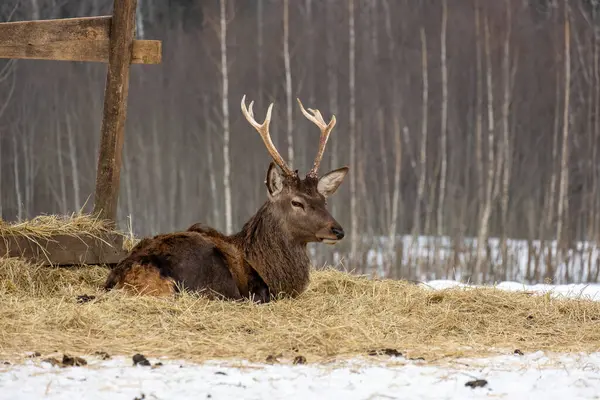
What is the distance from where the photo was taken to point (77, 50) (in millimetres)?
7754

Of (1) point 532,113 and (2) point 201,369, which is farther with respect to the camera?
(1) point 532,113

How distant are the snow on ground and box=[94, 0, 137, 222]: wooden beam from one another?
3319 millimetres

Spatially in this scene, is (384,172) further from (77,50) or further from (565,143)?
(77,50)

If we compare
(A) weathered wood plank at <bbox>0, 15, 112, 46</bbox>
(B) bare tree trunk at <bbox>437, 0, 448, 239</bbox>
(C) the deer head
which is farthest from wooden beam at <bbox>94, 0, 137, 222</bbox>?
(B) bare tree trunk at <bbox>437, 0, 448, 239</bbox>

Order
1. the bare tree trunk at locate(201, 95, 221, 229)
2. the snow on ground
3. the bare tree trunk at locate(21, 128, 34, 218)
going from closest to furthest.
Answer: the snow on ground, the bare tree trunk at locate(201, 95, 221, 229), the bare tree trunk at locate(21, 128, 34, 218)

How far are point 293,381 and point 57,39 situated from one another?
4.66 metres

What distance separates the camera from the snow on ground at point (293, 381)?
13.4ft

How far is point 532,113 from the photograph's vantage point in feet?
42.6

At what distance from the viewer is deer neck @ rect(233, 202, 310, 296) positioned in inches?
279

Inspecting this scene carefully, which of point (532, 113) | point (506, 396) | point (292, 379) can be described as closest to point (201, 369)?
point (292, 379)

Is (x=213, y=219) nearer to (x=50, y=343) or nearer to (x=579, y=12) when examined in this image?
(x=579, y=12)

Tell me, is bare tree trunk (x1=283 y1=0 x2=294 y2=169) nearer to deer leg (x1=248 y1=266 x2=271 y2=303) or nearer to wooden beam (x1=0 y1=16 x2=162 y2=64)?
wooden beam (x1=0 y1=16 x2=162 y2=64)

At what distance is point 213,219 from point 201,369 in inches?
358

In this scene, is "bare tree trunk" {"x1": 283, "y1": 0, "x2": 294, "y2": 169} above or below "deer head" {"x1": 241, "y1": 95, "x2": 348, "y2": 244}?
above
